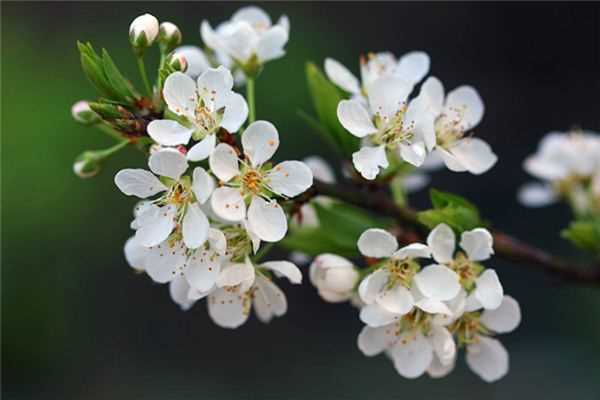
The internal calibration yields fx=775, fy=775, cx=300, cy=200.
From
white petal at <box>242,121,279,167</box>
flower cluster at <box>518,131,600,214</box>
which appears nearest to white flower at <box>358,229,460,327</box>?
white petal at <box>242,121,279,167</box>

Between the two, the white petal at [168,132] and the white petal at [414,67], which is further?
the white petal at [414,67]

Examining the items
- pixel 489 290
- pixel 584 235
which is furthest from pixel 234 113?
pixel 584 235

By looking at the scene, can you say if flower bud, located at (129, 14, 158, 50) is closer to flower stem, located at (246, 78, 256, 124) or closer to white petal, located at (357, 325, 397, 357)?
flower stem, located at (246, 78, 256, 124)

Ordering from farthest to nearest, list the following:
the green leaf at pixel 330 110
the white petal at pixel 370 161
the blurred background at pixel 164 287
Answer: the blurred background at pixel 164 287 → the green leaf at pixel 330 110 → the white petal at pixel 370 161

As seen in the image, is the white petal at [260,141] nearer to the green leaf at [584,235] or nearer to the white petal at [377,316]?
the white petal at [377,316]

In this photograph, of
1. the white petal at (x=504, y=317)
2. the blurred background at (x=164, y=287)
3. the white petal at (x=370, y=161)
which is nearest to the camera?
the white petal at (x=370, y=161)

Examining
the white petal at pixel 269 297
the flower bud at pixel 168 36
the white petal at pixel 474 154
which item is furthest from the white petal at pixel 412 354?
the flower bud at pixel 168 36

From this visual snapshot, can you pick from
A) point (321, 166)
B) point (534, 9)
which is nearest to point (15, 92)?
point (321, 166)
